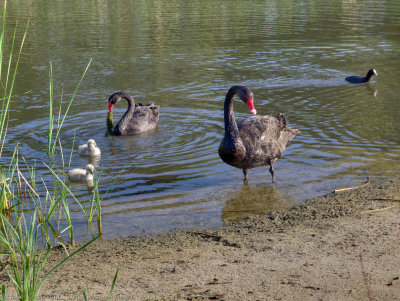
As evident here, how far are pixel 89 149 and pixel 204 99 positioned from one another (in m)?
4.74

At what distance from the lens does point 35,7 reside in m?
32.9

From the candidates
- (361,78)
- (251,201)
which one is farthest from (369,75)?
(251,201)

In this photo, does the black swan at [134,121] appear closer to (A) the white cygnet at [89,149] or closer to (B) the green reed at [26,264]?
(A) the white cygnet at [89,149]

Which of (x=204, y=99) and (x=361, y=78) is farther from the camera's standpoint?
(x=361, y=78)

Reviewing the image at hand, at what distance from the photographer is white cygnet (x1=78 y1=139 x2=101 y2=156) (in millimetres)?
9898

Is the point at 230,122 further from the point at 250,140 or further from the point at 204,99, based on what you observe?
the point at 204,99

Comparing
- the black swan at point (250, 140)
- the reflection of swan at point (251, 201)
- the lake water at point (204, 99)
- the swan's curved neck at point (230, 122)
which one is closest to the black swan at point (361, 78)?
the lake water at point (204, 99)

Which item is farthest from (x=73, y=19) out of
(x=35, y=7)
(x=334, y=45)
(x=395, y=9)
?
(x=395, y=9)

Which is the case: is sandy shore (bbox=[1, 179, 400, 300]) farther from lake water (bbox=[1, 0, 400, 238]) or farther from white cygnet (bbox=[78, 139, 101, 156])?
white cygnet (bbox=[78, 139, 101, 156])

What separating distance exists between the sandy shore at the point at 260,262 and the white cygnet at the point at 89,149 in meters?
3.84

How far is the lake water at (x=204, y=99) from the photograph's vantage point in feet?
26.2

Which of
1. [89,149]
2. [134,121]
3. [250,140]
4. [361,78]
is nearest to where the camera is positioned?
[250,140]

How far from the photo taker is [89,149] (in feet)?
32.6

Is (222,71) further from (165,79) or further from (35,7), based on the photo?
(35,7)
